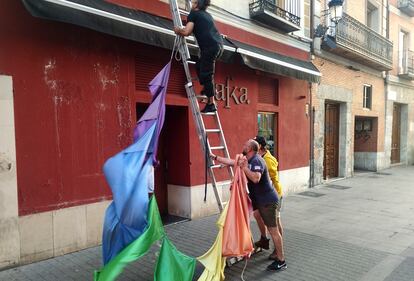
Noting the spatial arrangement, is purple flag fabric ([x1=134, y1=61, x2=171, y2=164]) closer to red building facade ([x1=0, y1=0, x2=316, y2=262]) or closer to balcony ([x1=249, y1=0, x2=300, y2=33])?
red building facade ([x1=0, y1=0, x2=316, y2=262])

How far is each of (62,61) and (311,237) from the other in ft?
16.0

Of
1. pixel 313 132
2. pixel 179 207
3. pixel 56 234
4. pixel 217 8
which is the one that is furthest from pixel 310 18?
pixel 56 234

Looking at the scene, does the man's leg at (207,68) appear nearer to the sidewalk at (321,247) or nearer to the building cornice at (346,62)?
the sidewalk at (321,247)

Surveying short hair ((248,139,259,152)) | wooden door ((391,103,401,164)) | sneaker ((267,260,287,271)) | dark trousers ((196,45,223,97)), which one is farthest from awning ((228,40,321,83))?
wooden door ((391,103,401,164))

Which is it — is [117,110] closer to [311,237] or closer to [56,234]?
[56,234]

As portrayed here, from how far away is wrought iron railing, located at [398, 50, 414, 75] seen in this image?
17.1 metres

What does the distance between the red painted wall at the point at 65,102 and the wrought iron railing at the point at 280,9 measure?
3.19m

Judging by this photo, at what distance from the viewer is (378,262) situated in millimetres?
5180

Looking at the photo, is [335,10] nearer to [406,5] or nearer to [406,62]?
[406,5]

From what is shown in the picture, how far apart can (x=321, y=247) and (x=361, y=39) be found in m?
10.2

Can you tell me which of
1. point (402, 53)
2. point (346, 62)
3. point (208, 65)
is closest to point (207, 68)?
point (208, 65)

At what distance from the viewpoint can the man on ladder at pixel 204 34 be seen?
4.59 metres

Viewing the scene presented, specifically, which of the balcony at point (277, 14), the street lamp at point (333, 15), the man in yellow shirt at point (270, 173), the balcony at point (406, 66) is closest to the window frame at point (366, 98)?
the balcony at point (406, 66)

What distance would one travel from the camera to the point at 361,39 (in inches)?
533
